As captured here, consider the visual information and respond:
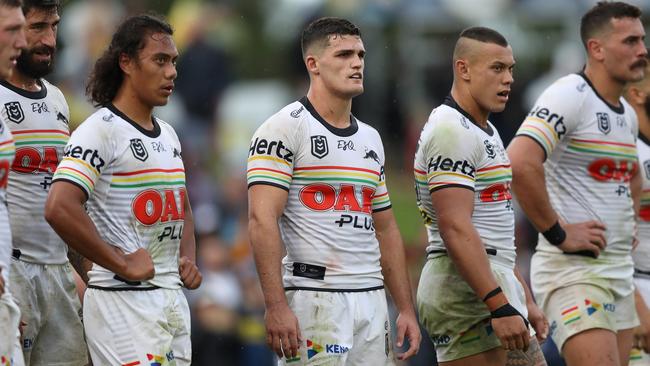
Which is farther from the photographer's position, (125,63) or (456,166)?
(456,166)

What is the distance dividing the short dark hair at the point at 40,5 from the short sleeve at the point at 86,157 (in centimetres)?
97

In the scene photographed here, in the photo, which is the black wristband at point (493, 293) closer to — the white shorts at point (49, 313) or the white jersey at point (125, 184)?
the white jersey at point (125, 184)

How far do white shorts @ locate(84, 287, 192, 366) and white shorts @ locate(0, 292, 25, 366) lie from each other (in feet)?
2.35

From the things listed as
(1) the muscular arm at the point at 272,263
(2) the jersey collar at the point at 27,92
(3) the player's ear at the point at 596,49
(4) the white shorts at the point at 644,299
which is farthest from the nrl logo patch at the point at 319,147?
(4) the white shorts at the point at 644,299

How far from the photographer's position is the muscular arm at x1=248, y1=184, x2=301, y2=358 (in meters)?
8.18

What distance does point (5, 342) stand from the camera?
23.6 feet

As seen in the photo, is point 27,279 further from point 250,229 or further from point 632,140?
point 632,140

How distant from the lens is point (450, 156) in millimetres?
8922

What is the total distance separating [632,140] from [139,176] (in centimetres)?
407

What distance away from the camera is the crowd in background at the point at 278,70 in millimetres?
16688

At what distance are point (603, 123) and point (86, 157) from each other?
13.5 ft

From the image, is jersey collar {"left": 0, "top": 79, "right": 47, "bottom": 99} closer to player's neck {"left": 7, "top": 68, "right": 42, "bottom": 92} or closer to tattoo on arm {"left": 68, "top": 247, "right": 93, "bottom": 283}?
player's neck {"left": 7, "top": 68, "right": 42, "bottom": 92}

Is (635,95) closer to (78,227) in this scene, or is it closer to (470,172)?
(470,172)

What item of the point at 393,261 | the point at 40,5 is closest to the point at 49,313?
the point at 40,5
